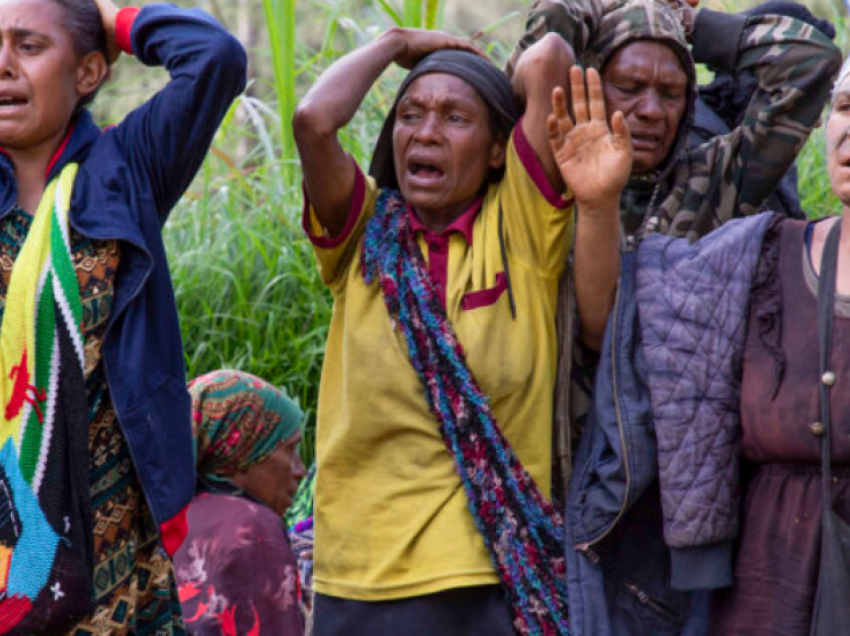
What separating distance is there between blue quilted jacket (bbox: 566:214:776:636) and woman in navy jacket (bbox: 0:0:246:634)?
0.97 m

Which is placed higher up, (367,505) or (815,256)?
(815,256)

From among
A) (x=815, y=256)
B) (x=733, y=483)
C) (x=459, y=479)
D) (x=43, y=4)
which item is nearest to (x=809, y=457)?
(x=733, y=483)

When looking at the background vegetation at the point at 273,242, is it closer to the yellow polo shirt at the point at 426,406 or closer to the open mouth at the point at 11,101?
the yellow polo shirt at the point at 426,406

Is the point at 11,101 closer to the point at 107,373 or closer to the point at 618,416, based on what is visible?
the point at 107,373

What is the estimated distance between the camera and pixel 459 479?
3361 millimetres

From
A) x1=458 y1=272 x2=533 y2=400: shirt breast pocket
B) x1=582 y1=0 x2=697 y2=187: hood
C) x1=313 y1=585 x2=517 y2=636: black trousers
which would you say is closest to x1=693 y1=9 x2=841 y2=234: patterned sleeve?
x1=582 y1=0 x2=697 y2=187: hood

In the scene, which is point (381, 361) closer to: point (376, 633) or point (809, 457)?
point (376, 633)

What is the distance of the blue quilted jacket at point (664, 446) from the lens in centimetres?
319

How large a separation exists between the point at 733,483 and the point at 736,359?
0.28 metres

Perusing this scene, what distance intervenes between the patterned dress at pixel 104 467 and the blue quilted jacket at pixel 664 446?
40.5 inches

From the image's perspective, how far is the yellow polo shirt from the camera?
3.33 m

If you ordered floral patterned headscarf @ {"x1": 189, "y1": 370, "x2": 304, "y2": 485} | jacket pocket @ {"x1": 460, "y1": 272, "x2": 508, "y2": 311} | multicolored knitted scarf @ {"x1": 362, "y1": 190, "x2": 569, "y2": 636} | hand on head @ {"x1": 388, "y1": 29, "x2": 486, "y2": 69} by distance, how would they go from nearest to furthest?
multicolored knitted scarf @ {"x1": 362, "y1": 190, "x2": 569, "y2": 636}, jacket pocket @ {"x1": 460, "y1": 272, "x2": 508, "y2": 311}, hand on head @ {"x1": 388, "y1": 29, "x2": 486, "y2": 69}, floral patterned headscarf @ {"x1": 189, "y1": 370, "x2": 304, "y2": 485}

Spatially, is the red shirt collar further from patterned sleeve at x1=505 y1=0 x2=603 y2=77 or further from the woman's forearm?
patterned sleeve at x1=505 y1=0 x2=603 y2=77

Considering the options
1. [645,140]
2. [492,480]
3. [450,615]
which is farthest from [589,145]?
[450,615]
